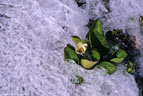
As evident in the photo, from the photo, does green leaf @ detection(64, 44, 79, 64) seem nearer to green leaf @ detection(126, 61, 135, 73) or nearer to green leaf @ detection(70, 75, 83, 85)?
green leaf @ detection(70, 75, 83, 85)

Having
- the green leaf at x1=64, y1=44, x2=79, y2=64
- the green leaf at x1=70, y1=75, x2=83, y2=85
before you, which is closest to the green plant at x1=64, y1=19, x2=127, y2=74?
the green leaf at x1=64, y1=44, x2=79, y2=64

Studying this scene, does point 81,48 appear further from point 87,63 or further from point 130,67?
point 130,67

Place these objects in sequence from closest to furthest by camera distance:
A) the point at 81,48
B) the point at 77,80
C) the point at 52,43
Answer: the point at 81,48, the point at 77,80, the point at 52,43

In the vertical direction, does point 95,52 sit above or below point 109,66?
above

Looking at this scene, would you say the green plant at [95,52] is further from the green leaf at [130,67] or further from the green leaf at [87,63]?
the green leaf at [130,67]

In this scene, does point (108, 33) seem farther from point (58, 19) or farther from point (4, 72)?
point (4, 72)

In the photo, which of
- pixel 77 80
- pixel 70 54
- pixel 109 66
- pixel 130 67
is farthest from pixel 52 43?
pixel 130 67

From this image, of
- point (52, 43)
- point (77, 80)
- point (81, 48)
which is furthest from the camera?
point (52, 43)
